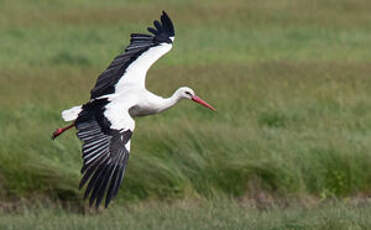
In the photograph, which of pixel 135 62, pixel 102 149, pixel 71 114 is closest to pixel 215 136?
pixel 135 62

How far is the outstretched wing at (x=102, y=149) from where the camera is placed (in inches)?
284

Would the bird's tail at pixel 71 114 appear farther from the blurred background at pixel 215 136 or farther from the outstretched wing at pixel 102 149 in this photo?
the blurred background at pixel 215 136

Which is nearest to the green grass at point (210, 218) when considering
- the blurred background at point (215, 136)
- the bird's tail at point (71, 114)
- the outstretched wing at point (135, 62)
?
the blurred background at point (215, 136)

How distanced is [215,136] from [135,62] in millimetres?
1273

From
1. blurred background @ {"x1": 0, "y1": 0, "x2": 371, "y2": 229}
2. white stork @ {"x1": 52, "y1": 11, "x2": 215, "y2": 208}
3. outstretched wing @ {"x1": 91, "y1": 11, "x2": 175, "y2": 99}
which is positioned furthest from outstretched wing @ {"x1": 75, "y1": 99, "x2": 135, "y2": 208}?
outstretched wing @ {"x1": 91, "y1": 11, "x2": 175, "y2": 99}

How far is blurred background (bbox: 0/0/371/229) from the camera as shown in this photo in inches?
386

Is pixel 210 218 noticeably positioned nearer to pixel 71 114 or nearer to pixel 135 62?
pixel 71 114

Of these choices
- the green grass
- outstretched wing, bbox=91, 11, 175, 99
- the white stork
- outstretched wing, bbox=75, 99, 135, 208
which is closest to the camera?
outstretched wing, bbox=75, 99, 135, 208

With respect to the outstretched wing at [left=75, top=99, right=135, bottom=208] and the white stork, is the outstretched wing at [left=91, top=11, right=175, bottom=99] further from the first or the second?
the outstretched wing at [left=75, top=99, right=135, bottom=208]

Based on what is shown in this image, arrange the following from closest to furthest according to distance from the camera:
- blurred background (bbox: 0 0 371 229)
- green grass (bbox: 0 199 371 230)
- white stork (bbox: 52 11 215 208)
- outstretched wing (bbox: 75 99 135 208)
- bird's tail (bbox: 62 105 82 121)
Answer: outstretched wing (bbox: 75 99 135 208), white stork (bbox: 52 11 215 208), green grass (bbox: 0 199 371 230), bird's tail (bbox: 62 105 82 121), blurred background (bbox: 0 0 371 229)

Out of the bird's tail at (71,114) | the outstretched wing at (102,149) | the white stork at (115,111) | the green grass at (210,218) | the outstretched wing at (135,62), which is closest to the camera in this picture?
the outstretched wing at (102,149)

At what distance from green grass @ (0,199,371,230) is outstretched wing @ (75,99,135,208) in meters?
0.50

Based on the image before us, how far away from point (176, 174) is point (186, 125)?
92 cm

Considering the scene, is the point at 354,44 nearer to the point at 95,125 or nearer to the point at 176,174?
the point at 176,174
